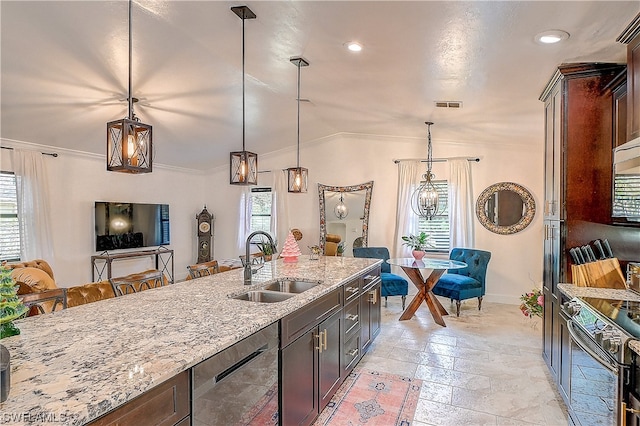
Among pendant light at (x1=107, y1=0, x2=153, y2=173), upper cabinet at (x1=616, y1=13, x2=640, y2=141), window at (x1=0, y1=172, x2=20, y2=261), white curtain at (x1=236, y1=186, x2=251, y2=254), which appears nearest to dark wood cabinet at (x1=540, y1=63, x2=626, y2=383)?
upper cabinet at (x1=616, y1=13, x2=640, y2=141)

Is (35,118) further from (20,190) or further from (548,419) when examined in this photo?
(548,419)

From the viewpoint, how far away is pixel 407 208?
625 cm

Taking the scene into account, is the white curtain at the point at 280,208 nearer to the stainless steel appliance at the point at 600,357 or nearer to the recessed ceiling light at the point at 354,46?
the recessed ceiling light at the point at 354,46

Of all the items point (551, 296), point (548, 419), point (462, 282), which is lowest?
point (548, 419)

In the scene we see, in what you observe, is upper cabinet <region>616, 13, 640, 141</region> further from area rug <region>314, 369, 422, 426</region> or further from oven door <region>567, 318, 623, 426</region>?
area rug <region>314, 369, 422, 426</region>

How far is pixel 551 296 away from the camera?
2.96 metres

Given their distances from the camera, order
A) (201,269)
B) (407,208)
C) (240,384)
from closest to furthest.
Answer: (240,384), (201,269), (407,208)

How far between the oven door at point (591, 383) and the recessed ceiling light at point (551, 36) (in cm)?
177

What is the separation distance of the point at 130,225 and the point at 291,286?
4635 mm

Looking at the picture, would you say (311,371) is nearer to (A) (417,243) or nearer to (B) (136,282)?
(B) (136,282)

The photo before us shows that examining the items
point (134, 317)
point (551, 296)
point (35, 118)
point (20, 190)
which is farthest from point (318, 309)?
point (20, 190)

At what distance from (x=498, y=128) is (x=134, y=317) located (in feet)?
15.6

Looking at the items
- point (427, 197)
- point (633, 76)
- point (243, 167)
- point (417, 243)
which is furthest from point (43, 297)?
point (427, 197)

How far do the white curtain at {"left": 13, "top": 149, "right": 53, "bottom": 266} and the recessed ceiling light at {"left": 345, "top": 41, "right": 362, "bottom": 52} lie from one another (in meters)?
4.85
